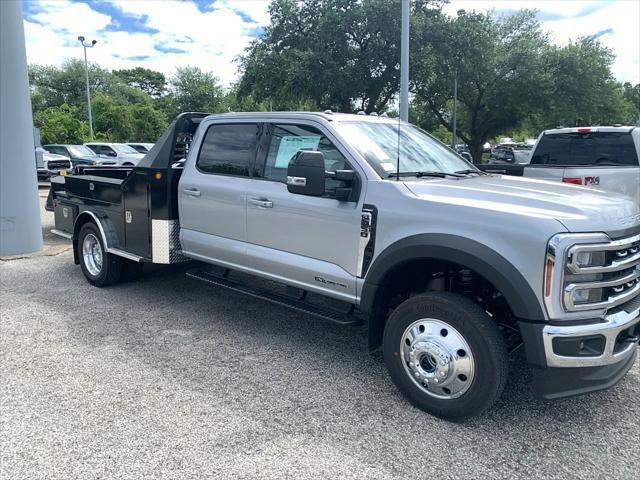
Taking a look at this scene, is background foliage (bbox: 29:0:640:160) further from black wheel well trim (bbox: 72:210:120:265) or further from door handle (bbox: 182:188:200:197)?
door handle (bbox: 182:188:200:197)

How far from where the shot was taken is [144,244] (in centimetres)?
591

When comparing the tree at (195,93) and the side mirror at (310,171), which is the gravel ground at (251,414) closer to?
the side mirror at (310,171)

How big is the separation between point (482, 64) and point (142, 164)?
19824mm

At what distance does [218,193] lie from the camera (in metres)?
5.16

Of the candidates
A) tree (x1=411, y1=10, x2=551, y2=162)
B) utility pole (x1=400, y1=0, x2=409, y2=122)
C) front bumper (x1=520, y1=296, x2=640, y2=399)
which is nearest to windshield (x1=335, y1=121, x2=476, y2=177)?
front bumper (x1=520, y1=296, x2=640, y2=399)

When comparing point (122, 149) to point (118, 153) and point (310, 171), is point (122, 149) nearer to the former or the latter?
point (118, 153)

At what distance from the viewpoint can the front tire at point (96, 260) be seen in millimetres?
6480

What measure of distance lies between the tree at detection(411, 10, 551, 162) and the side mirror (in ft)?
59.4

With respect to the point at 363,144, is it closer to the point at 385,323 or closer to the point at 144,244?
the point at 385,323

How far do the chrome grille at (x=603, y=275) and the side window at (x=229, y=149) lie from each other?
9.58ft

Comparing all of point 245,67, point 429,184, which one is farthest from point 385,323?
point 245,67

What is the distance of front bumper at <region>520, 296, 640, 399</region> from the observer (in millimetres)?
3107


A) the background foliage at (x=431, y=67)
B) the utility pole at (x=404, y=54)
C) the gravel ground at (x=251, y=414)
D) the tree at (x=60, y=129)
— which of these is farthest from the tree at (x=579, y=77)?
the tree at (x=60, y=129)

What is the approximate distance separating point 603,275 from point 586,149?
5.99 metres
